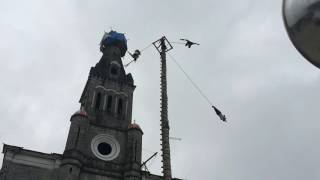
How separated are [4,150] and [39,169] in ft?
8.99

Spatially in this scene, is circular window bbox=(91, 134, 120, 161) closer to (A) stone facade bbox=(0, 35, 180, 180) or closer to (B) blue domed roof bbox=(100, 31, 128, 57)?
(A) stone facade bbox=(0, 35, 180, 180)

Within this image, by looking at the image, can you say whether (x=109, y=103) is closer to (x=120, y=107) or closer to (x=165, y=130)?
(x=120, y=107)

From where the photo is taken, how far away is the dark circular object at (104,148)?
105 ft

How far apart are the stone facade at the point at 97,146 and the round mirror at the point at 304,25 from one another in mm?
27416

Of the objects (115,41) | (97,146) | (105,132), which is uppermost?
(115,41)

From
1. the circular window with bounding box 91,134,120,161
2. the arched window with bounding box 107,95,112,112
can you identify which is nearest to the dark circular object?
the circular window with bounding box 91,134,120,161

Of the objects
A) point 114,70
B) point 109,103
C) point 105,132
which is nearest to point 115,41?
point 114,70

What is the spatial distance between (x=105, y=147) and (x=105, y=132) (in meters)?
1.44

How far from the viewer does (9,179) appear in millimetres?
27188

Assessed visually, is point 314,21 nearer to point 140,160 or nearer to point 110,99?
point 140,160

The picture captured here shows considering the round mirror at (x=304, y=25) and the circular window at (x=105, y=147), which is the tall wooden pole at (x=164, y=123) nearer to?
the circular window at (x=105, y=147)

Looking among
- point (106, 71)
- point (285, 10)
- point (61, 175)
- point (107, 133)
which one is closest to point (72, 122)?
point (107, 133)

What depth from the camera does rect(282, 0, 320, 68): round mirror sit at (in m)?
2.57

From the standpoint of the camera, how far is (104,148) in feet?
106
